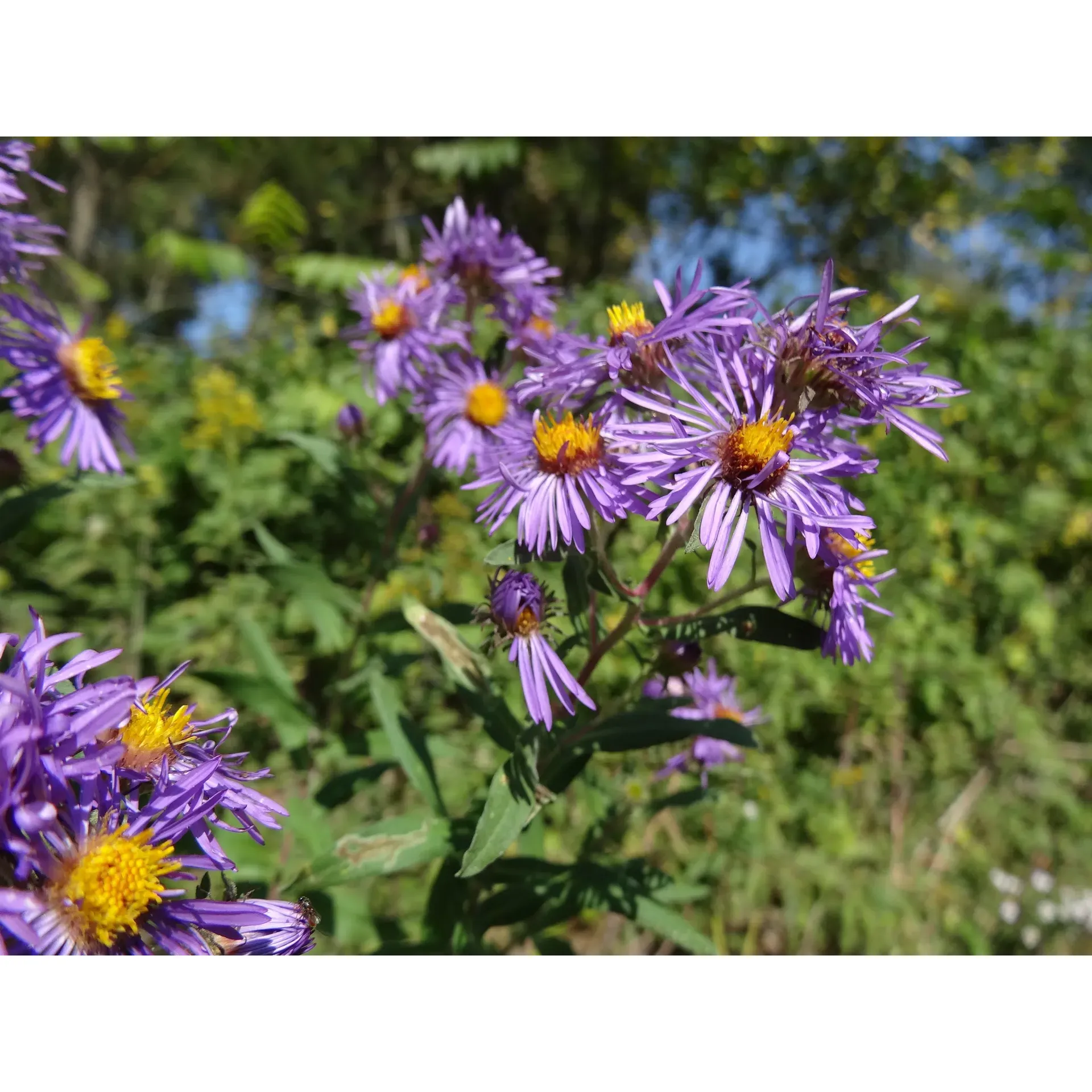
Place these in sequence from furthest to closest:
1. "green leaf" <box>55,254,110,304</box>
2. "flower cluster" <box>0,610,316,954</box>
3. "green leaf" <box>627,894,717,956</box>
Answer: "green leaf" <box>55,254,110,304</box>
"green leaf" <box>627,894,717,956</box>
"flower cluster" <box>0,610,316,954</box>

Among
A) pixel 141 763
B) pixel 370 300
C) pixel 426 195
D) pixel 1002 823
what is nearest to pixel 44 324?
pixel 370 300

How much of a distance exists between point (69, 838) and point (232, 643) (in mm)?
1955

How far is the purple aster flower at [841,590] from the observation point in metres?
0.94

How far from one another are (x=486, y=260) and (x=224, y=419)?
180 centimetres

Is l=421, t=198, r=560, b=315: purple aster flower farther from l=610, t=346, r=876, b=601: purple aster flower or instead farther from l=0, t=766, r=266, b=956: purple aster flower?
l=0, t=766, r=266, b=956: purple aster flower

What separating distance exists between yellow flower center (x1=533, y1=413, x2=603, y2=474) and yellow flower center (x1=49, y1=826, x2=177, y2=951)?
1.92 ft

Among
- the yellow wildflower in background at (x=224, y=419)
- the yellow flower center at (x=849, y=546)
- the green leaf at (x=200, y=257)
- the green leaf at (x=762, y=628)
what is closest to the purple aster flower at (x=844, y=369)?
the yellow flower center at (x=849, y=546)

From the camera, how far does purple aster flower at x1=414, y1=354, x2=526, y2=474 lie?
148 centimetres

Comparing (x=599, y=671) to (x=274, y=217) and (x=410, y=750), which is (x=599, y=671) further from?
(x=274, y=217)

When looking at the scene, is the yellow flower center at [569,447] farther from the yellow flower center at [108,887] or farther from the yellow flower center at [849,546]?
the yellow flower center at [108,887]

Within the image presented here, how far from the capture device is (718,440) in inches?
34.9

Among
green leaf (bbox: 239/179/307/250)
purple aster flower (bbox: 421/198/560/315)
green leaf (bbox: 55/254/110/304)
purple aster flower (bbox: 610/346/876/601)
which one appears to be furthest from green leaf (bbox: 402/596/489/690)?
green leaf (bbox: 239/179/307/250)

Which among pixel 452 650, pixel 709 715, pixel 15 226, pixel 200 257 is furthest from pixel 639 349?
pixel 200 257

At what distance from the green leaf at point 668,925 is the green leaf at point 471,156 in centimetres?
493
